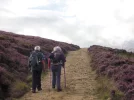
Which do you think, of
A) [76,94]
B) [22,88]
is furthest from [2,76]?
[76,94]

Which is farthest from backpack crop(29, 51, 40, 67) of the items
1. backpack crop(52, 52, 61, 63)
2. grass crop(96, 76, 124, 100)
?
grass crop(96, 76, 124, 100)

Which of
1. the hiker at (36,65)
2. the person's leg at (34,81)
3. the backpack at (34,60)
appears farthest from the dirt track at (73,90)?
the backpack at (34,60)

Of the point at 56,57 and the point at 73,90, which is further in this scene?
the point at 56,57

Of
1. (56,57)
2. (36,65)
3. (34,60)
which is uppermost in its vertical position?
(56,57)

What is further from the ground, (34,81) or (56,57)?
(56,57)

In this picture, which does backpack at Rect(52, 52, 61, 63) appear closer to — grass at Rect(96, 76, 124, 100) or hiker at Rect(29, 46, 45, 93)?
hiker at Rect(29, 46, 45, 93)

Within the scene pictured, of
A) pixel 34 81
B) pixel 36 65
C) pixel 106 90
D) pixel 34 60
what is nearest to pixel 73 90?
pixel 106 90

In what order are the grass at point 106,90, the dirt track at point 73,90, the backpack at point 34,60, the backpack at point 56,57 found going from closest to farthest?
the grass at point 106,90, the dirt track at point 73,90, the backpack at point 34,60, the backpack at point 56,57

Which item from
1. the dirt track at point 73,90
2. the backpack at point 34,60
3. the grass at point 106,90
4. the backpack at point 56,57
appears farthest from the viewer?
the backpack at point 56,57

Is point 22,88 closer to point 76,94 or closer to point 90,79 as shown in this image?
point 76,94

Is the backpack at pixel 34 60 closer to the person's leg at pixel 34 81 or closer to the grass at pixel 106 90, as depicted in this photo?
the person's leg at pixel 34 81

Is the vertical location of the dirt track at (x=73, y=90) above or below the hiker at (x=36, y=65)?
below

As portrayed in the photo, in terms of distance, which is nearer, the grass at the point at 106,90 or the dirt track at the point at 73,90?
the grass at the point at 106,90

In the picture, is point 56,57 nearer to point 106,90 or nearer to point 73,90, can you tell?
point 73,90
